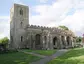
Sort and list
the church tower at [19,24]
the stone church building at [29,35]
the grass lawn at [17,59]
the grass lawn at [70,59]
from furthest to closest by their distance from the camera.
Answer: the church tower at [19,24] → the stone church building at [29,35] → the grass lawn at [17,59] → the grass lawn at [70,59]

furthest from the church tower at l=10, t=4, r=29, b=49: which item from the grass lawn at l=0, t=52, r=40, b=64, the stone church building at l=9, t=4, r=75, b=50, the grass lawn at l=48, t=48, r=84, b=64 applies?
the grass lawn at l=48, t=48, r=84, b=64

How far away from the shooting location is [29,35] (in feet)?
172

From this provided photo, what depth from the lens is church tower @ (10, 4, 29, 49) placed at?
5291cm

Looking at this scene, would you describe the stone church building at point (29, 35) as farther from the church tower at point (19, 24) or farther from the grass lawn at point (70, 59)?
the grass lawn at point (70, 59)

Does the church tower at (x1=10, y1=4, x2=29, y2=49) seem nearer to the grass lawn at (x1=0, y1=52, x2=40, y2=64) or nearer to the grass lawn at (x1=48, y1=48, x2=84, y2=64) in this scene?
the grass lawn at (x1=0, y1=52, x2=40, y2=64)

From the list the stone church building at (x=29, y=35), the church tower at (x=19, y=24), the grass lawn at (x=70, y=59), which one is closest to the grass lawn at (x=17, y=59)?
the grass lawn at (x=70, y=59)

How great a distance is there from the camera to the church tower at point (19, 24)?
52906 mm

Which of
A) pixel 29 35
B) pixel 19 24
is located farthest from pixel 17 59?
pixel 19 24

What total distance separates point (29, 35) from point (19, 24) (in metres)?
5.31

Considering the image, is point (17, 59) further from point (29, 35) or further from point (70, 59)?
point (29, 35)

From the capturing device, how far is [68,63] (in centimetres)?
1805

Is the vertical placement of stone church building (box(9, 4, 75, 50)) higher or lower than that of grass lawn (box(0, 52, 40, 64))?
higher

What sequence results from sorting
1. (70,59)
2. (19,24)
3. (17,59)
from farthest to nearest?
(19,24), (17,59), (70,59)

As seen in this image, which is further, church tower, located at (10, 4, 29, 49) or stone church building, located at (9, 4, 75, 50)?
church tower, located at (10, 4, 29, 49)
